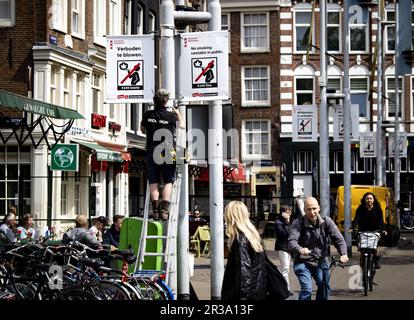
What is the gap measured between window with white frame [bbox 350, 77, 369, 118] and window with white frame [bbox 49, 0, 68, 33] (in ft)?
91.4

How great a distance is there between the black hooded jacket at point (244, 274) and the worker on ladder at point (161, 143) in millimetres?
3918

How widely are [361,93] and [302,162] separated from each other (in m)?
5.48

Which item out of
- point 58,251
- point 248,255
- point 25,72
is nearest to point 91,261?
point 58,251

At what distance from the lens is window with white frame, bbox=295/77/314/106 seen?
5731cm

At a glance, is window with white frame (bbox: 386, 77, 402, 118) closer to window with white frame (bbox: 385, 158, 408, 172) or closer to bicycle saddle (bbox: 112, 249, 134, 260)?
window with white frame (bbox: 385, 158, 408, 172)

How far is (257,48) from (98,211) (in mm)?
24059

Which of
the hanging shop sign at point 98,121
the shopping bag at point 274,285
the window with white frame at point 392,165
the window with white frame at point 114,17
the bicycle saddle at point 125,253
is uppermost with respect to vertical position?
the window with white frame at point 114,17

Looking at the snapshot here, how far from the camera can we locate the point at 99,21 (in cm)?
3619

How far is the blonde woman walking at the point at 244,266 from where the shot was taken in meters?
8.64

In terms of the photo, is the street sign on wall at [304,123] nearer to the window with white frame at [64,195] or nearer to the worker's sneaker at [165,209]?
the window with white frame at [64,195]

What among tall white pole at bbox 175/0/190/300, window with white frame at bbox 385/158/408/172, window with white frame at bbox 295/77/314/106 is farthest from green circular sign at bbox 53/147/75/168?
window with white frame at bbox 385/158/408/172

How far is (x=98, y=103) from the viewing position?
36.2 meters

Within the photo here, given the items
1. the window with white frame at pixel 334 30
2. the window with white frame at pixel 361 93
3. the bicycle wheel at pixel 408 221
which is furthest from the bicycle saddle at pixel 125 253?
the window with white frame at pixel 334 30
